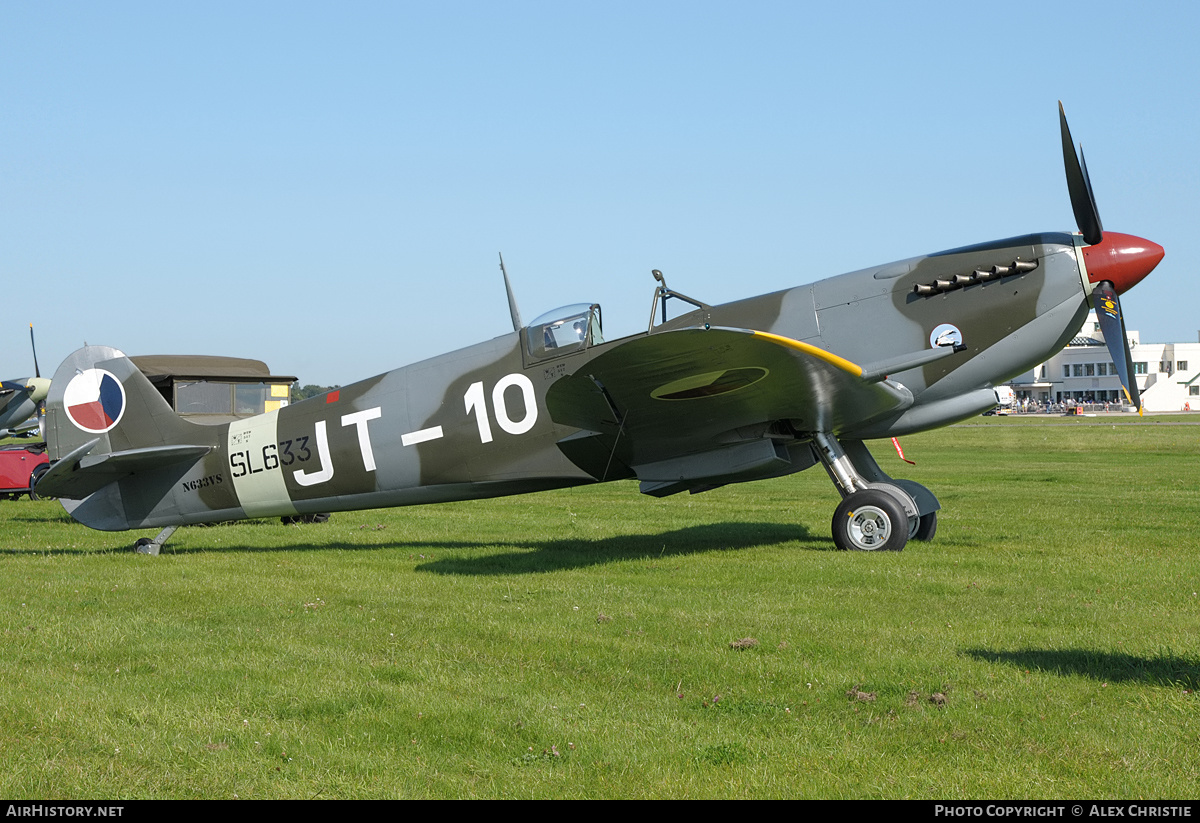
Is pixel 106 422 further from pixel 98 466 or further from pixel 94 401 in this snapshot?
pixel 98 466

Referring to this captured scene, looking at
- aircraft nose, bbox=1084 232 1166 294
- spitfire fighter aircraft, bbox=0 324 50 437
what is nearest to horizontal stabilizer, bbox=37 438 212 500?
aircraft nose, bbox=1084 232 1166 294

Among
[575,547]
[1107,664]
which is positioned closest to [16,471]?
[575,547]

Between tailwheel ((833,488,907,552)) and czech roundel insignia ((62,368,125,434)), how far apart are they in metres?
7.56

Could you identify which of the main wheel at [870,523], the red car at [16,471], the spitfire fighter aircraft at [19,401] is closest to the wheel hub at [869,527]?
the main wheel at [870,523]

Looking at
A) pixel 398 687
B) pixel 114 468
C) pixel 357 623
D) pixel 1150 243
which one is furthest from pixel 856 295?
pixel 114 468

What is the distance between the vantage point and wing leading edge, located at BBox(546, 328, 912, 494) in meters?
7.85

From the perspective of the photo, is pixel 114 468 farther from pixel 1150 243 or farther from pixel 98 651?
pixel 1150 243

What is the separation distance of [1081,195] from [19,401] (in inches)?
1194

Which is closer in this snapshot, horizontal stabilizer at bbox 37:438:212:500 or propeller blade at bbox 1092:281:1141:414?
propeller blade at bbox 1092:281:1141:414

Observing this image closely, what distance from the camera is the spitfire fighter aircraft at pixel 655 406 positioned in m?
8.79

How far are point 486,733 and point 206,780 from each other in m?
1.11

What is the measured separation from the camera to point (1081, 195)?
8828mm

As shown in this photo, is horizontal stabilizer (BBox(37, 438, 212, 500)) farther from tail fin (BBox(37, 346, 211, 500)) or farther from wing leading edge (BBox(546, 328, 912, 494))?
wing leading edge (BBox(546, 328, 912, 494))

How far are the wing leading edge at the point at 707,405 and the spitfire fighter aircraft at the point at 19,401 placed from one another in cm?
2424
